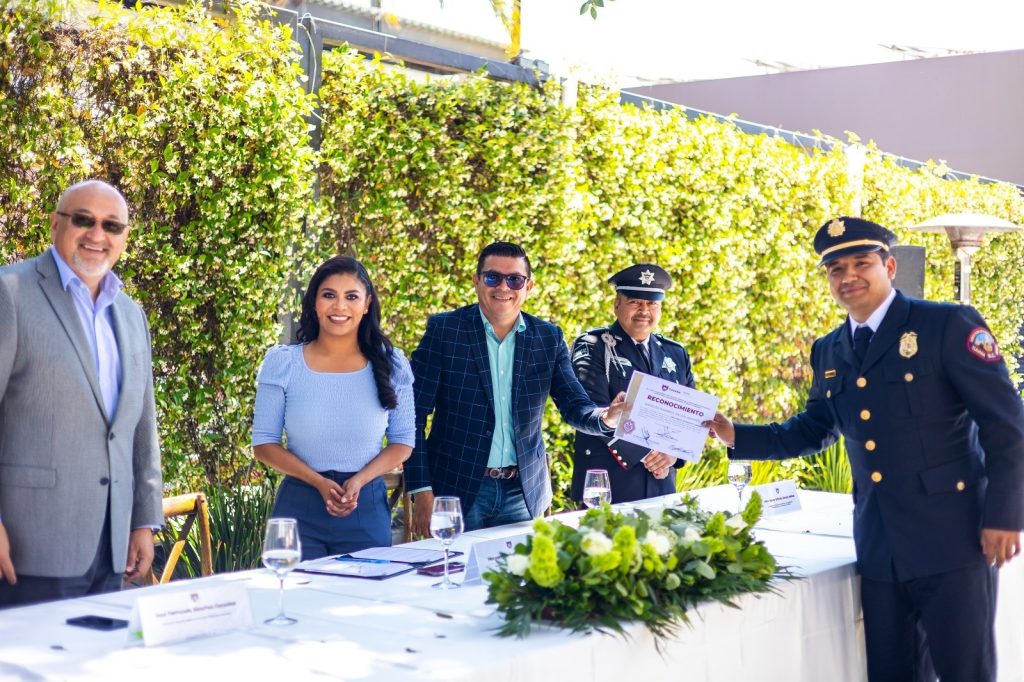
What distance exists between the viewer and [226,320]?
5.30 meters

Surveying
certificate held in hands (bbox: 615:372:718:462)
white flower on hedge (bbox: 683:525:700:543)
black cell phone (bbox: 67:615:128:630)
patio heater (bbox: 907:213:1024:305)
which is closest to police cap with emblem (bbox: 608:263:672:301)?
certificate held in hands (bbox: 615:372:718:462)

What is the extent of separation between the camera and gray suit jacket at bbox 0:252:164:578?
10.1ft

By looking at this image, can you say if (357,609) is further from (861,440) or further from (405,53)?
(405,53)

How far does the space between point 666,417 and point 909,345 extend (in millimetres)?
826

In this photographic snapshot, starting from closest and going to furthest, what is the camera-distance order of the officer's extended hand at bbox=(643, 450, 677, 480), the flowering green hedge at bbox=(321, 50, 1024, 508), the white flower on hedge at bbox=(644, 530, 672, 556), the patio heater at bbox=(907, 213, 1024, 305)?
the white flower on hedge at bbox=(644, 530, 672, 556) → the officer's extended hand at bbox=(643, 450, 677, 480) → the flowering green hedge at bbox=(321, 50, 1024, 508) → the patio heater at bbox=(907, 213, 1024, 305)

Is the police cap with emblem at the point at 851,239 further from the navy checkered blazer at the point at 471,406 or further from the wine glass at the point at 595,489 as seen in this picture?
the navy checkered blazer at the point at 471,406

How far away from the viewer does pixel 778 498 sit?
13.5ft

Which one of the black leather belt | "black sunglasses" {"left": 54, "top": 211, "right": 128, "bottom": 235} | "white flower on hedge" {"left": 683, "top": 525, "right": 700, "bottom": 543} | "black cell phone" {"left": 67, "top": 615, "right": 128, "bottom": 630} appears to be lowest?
"black cell phone" {"left": 67, "top": 615, "right": 128, "bottom": 630}

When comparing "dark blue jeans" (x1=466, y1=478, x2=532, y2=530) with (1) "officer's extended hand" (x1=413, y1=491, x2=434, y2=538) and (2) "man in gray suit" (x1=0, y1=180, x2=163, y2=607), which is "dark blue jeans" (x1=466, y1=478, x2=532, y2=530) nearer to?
(1) "officer's extended hand" (x1=413, y1=491, x2=434, y2=538)

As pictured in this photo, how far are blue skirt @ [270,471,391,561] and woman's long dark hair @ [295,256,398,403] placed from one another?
1.02 feet

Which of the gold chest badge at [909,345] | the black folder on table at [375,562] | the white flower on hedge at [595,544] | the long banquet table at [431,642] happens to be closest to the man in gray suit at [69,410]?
the long banquet table at [431,642]

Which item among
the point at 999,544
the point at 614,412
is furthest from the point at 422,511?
the point at 999,544

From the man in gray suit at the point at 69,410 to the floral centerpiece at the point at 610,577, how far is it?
48.5 inches

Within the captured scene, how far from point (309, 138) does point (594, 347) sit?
1.78 metres
